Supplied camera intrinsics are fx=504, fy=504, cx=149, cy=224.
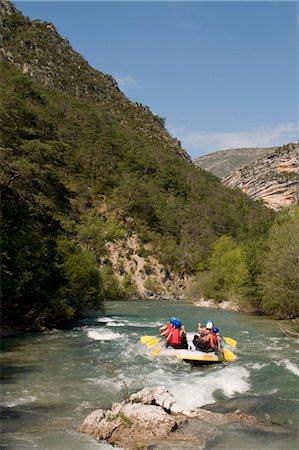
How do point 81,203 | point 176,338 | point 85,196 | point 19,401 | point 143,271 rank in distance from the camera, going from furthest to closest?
point 85,196, point 81,203, point 143,271, point 176,338, point 19,401

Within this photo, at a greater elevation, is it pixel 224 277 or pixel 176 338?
pixel 224 277

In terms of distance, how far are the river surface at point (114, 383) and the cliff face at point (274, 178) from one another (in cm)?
9629

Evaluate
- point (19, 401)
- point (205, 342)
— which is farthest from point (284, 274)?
point (19, 401)

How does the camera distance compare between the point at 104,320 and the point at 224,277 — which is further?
the point at 224,277

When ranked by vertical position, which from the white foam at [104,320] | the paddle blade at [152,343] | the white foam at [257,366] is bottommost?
the white foam at [104,320]

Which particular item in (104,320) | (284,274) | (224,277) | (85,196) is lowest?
(104,320)

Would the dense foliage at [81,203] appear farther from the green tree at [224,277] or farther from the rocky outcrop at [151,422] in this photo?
the rocky outcrop at [151,422]

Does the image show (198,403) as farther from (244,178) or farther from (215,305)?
(244,178)

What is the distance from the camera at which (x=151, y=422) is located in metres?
10.4

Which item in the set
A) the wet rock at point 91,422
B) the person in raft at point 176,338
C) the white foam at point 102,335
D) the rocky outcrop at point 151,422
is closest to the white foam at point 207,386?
the rocky outcrop at point 151,422

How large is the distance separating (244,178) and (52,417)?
12795cm

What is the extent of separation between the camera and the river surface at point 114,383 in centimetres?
1018

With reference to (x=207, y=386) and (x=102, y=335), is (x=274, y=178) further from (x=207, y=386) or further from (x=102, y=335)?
(x=207, y=386)

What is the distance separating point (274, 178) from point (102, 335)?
103 meters
